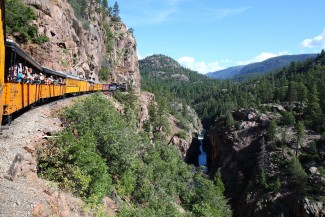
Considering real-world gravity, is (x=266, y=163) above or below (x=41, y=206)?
below

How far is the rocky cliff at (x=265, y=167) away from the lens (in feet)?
201

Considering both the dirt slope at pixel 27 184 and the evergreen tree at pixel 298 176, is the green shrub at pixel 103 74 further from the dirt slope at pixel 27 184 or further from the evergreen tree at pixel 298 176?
the dirt slope at pixel 27 184

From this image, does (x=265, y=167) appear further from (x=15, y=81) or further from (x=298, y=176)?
(x=15, y=81)

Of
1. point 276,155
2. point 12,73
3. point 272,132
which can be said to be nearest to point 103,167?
point 12,73

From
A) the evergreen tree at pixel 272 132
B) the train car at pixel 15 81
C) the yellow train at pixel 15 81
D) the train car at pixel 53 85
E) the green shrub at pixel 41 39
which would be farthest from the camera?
the evergreen tree at pixel 272 132

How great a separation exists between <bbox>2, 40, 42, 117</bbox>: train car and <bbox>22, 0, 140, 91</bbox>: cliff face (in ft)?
91.8

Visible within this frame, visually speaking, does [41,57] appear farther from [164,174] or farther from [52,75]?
[164,174]

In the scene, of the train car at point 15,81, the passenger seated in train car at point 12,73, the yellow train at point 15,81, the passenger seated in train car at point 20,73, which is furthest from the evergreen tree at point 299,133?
the passenger seated in train car at point 12,73

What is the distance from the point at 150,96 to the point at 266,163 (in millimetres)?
37524

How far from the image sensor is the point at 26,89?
18172 mm

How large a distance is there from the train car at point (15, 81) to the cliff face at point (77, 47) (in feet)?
91.8

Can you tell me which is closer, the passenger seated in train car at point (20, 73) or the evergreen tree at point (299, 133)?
the passenger seated in train car at point (20, 73)

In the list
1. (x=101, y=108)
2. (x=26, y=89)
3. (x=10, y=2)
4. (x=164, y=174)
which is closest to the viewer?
(x=26, y=89)

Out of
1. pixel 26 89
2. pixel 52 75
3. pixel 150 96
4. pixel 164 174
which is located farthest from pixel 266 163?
pixel 26 89
